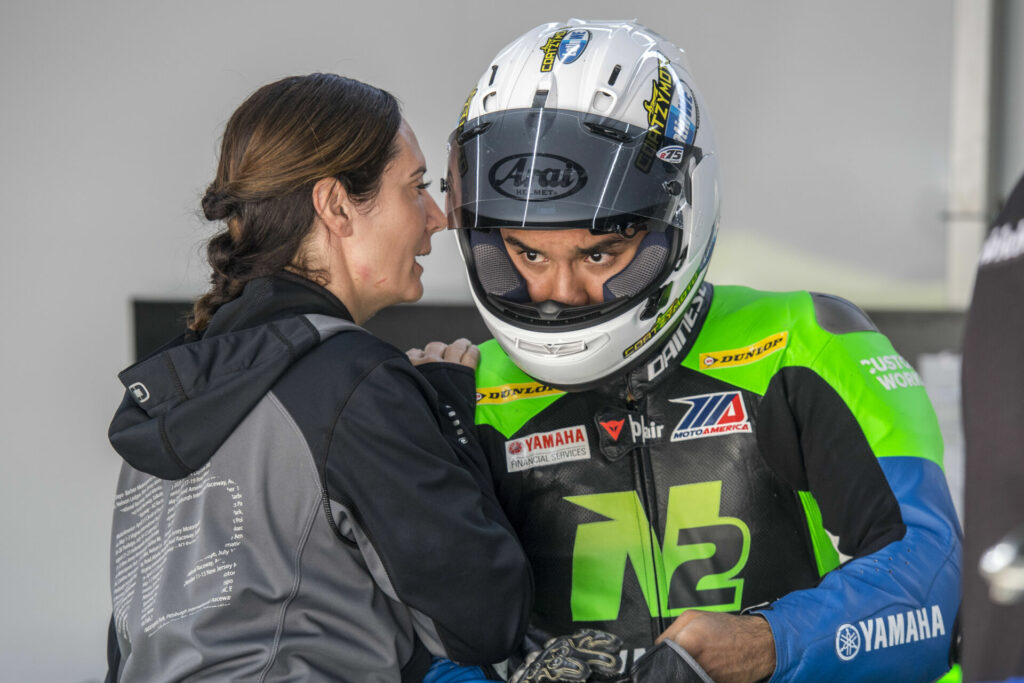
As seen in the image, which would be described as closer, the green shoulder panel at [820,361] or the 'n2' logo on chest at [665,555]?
the green shoulder panel at [820,361]

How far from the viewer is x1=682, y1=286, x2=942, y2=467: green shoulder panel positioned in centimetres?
132

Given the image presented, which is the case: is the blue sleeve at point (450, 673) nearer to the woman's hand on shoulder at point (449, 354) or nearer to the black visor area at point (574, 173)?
the woman's hand on shoulder at point (449, 354)

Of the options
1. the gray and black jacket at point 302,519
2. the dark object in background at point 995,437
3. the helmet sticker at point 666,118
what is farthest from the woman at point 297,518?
the dark object in background at point 995,437

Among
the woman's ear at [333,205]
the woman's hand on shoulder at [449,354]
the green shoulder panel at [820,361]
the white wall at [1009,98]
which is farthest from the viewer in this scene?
the white wall at [1009,98]

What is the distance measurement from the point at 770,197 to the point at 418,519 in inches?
118

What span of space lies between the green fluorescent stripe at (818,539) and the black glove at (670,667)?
1.15 ft

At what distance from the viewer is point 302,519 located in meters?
1.24

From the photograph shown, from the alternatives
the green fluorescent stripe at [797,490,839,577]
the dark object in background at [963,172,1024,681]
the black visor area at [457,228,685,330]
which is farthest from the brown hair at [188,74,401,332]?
the dark object in background at [963,172,1024,681]

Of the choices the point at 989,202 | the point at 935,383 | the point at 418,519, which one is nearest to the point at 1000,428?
the point at 418,519

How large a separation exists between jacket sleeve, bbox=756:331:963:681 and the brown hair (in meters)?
0.66

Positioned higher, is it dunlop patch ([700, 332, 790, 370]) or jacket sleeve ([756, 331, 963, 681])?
dunlop patch ([700, 332, 790, 370])

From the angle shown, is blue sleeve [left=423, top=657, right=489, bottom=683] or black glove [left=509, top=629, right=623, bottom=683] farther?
blue sleeve [left=423, top=657, right=489, bottom=683]

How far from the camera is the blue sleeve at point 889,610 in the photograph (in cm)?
121

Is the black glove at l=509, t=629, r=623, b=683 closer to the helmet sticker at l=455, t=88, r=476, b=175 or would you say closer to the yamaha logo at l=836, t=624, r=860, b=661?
the yamaha logo at l=836, t=624, r=860, b=661
